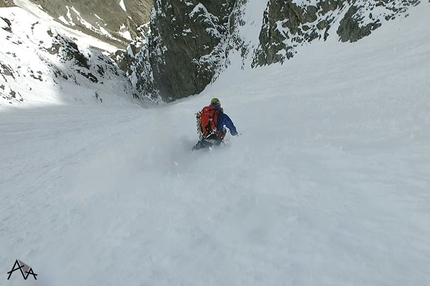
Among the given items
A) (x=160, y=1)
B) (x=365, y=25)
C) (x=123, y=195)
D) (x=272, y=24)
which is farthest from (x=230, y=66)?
(x=123, y=195)

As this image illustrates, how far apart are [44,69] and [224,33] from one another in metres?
29.4

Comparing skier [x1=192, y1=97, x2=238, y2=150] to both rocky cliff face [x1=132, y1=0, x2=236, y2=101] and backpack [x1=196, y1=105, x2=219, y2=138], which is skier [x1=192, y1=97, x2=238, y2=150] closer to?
backpack [x1=196, y1=105, x2=219, y2=138]

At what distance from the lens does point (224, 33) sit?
170 feet

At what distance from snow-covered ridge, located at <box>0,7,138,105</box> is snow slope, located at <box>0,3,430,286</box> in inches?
1092

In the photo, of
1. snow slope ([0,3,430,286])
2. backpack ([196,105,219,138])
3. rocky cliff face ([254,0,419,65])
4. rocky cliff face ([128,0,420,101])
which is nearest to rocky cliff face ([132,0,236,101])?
rocky cliff face ([128,0,420,101])

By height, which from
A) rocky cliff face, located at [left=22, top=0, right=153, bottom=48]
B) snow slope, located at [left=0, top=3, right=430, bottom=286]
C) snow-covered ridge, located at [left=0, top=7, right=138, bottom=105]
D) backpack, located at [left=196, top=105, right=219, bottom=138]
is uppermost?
rocky cliff face, located at [left=22, top=0, right=153, bottom=48]

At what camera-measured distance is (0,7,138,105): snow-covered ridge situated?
35531 mm

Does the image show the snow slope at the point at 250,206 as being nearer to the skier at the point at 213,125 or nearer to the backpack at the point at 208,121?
the skier at the point at 213,125

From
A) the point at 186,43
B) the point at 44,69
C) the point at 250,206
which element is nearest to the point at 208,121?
the point at 250,206

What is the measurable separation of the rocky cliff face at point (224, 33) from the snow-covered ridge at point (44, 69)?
34.4 ft

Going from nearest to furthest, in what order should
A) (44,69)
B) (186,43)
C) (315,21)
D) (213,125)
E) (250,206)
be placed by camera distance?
(250,206) → (213,125) → (315,21) → (44,69) → (186,43)

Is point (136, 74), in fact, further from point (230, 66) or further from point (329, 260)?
point (329, 260)

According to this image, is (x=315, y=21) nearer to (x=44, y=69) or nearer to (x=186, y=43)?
(x=186, y=43)

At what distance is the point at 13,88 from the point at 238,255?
37978 mm
